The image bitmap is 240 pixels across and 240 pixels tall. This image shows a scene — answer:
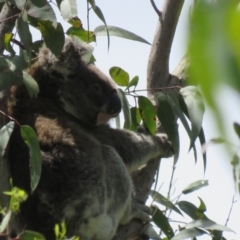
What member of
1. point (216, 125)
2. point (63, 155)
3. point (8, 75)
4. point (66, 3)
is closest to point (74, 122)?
point (63, 155)

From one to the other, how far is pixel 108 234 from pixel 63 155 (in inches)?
17.2

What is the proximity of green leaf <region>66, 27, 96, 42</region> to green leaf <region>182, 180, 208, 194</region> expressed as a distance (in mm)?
833

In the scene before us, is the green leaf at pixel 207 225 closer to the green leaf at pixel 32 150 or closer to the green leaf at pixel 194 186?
the green leaf at pixel 194 186

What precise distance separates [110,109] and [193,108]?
94 centimetres

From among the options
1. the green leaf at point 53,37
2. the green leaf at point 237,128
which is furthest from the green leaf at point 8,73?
the green leaf at point 237,128

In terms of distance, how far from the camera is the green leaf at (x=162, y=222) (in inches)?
96.3

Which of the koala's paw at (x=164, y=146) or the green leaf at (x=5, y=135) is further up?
the green leaf at (x=5, y=135)

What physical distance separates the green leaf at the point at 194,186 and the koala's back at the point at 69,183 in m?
0.31

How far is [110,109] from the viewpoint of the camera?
3.10m

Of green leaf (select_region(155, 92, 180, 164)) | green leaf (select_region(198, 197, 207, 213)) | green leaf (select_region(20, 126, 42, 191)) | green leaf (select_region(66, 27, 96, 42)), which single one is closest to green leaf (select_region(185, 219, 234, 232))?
green leaf (select_region(198, 197, 207, 213))

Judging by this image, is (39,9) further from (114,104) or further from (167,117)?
(114,104)

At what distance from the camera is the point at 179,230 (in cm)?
224

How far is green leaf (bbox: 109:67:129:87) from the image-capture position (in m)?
2.75

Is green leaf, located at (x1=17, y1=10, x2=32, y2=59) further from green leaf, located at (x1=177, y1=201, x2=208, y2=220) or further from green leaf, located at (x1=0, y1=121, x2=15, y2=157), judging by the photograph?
green leaf, located at (x1=177, y1=201, x2=208, y2=220)
